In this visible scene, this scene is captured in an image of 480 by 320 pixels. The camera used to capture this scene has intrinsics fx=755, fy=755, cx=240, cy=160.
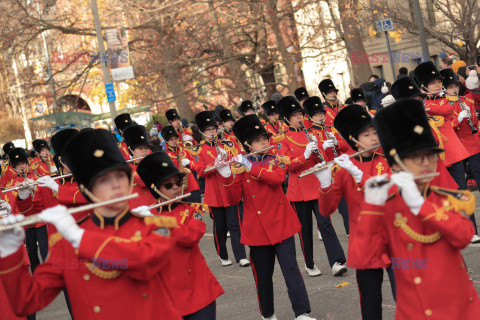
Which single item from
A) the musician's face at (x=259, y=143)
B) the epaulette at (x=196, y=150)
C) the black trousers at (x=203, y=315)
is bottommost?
the black trousers at (x=203, y=315)

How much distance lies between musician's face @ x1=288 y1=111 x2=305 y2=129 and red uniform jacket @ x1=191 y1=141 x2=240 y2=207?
1.59 metres

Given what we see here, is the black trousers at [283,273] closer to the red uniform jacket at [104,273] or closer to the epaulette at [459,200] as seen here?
the red uniform jacket at [104,273]

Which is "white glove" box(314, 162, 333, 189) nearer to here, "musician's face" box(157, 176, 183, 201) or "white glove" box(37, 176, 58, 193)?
"musician's face" box(157, 176, 183, 201)

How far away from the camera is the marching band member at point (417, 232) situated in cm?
424

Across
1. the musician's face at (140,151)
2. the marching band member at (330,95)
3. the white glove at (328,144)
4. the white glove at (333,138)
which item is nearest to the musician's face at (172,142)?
the marching band member at (330,95)

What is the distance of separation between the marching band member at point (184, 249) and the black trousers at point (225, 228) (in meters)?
5.24

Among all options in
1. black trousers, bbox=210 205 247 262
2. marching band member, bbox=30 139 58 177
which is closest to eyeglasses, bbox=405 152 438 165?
black trousers, bbox=210 205 247 262

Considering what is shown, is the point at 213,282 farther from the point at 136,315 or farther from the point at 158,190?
the point at 136,315

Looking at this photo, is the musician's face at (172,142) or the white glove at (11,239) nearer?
the white glove at (11,239)

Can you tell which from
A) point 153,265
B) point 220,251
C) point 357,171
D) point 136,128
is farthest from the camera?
point 220,251

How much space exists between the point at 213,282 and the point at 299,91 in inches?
316

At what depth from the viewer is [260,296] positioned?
7742mm

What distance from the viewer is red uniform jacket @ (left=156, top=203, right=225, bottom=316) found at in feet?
18.9

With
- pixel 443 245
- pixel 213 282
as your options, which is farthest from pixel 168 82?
pixel 443 245
